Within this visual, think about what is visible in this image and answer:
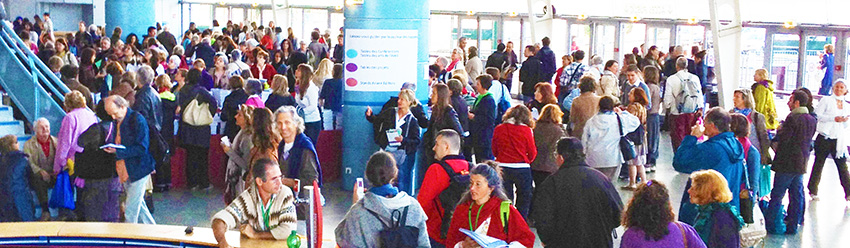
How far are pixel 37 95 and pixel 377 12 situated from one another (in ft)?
11.9

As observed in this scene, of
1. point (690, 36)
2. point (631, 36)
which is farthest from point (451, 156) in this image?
point (631, 36)

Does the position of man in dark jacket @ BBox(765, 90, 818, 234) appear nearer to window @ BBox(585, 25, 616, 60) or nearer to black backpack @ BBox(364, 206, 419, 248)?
black backpack @ BBox(364, 206, 419, 248)

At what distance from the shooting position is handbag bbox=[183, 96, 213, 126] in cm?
1086

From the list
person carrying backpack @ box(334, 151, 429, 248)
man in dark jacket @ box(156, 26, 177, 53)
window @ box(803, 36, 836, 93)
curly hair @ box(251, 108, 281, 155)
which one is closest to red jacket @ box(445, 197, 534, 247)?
person carrying backpack @ box(334, 151, 429, 248)

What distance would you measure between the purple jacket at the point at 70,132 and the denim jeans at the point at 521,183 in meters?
3.48

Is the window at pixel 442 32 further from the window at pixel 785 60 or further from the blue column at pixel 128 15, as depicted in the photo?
the window at pixel 785 60

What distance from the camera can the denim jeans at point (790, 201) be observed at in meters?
9.37

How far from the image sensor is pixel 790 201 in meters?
9.50

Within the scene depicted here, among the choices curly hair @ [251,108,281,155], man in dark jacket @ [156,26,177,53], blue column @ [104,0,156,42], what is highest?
blue column @ [104,0,156,42]

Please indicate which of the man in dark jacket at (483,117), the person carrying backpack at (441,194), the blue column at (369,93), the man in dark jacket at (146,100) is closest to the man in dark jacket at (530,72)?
the blue column at (369,93)

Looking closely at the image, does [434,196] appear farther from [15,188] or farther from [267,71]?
[267,71]

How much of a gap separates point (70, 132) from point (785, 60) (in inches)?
570

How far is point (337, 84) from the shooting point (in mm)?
11797

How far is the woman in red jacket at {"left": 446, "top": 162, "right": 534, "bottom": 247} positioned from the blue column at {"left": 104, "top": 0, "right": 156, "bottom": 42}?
2377cm
